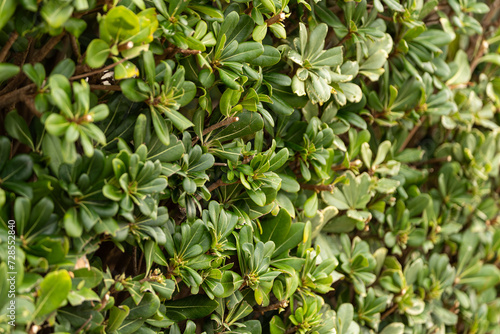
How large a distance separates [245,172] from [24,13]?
0.57 metres

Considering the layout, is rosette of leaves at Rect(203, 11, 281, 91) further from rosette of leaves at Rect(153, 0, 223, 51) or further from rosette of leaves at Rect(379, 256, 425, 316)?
rosette of leaves at Rect(379, 256, 425, 316)

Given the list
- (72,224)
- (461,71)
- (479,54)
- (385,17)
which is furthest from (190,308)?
(479,54)

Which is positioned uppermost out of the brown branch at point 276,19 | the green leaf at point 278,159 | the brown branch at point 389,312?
the brown branch at point 276,19

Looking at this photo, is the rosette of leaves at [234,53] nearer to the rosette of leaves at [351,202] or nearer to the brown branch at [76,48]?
the brown branch at [76,48]

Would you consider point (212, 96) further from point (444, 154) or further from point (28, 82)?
point (444, 154)

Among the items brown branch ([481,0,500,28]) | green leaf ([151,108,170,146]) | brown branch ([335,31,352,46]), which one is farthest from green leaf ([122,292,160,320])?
brown branch ([481,0,500,28])

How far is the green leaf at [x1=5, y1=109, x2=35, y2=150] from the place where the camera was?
85cm

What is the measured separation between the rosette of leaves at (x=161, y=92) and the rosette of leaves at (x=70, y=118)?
0.11 metres

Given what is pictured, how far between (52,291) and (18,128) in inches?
12.4

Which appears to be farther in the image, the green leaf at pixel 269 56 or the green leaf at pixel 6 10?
the green leaf at pixel 269 56

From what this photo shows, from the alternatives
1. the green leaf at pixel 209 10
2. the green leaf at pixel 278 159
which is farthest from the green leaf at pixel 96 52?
the green leaf at pixel 278 159

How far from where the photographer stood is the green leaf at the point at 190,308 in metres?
1.10

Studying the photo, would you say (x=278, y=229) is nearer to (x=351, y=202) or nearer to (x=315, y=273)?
(x=315, y=273)

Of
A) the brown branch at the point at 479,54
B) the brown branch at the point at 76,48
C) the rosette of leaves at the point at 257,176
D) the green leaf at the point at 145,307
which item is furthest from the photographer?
the brown branch at the point at 479,54
